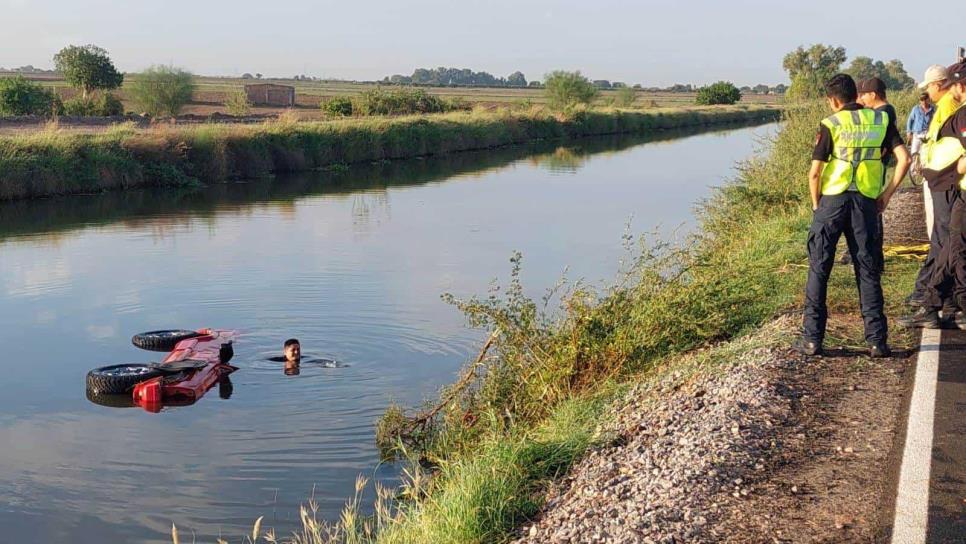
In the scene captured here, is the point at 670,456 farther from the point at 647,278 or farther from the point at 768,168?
the point at 768,168

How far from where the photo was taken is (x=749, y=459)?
5.78 meters

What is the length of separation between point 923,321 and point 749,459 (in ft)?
11.0

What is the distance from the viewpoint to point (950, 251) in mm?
8414

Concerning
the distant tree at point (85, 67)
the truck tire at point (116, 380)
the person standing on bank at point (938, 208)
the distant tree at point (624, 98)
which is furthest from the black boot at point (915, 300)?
the distant tree at point (624, 98)

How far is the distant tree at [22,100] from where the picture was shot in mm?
51219

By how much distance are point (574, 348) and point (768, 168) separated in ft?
42.0

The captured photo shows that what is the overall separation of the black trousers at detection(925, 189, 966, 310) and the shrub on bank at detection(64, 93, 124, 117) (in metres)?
49.6

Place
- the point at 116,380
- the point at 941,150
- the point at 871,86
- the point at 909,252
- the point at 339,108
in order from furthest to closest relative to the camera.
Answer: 1. the point at 339,108
2. the point at 909,252
3. the point at 116,380
4. the point at 941,150
5. the point at 871,86

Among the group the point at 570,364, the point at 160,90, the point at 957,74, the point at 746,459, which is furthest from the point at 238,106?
the point at 746,459

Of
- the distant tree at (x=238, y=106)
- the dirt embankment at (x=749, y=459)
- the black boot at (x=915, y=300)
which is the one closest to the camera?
the dirt embankment at (x=749, y=459)

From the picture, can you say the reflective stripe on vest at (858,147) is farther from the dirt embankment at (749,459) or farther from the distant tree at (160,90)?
the distant tree at (160,90)

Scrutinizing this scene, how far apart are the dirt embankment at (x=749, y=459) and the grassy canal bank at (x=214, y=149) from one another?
24.4m

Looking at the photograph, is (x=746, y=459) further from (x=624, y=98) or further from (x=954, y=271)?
(x=624, y=98)

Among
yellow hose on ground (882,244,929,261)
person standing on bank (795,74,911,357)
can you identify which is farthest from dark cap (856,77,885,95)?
yellow hose on ground (882,244,929,261)
